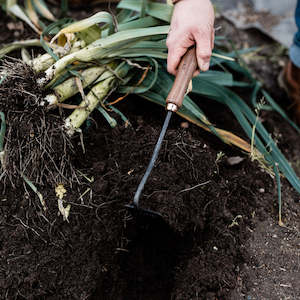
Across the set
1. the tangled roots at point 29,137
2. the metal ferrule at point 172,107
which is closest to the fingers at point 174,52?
the metal ferrule at point 172,107

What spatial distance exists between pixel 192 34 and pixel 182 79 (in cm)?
15

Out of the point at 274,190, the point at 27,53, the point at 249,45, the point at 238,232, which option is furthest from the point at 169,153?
the point at 249,45

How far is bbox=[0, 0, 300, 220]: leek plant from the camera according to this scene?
138 cm

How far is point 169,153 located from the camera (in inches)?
52.6

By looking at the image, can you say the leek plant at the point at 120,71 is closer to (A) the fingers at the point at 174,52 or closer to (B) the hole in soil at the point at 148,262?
(A) the fingers at the point at 174,52

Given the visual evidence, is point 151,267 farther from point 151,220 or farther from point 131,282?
point 151,220

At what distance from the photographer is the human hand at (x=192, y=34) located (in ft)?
3.94

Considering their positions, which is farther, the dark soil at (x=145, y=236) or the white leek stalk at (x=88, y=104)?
the white leek stalk at (x=88, y=104)

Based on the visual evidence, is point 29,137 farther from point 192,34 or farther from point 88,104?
point 192,34

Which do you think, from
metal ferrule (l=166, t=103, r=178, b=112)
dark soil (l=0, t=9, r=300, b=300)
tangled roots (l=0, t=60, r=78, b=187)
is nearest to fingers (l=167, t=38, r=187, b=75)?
metal ferrule (l=166, t=103, r=178, b=112)

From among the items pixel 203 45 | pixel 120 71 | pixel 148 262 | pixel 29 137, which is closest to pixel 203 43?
pixel 203 45

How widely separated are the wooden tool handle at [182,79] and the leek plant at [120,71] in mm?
203

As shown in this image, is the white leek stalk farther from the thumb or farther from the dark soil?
the thumb

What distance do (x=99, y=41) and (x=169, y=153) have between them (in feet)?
1.64
